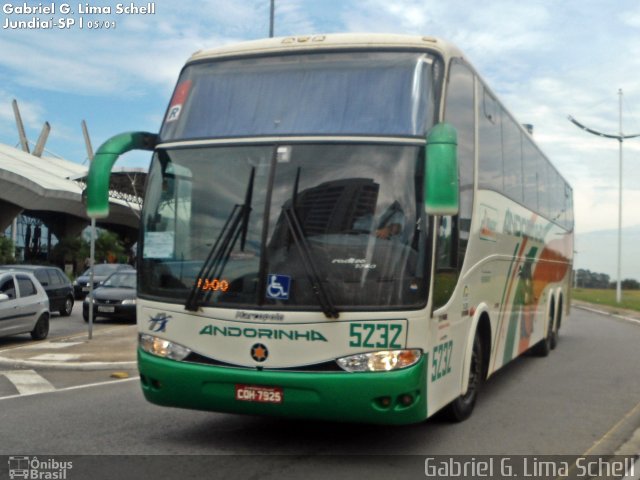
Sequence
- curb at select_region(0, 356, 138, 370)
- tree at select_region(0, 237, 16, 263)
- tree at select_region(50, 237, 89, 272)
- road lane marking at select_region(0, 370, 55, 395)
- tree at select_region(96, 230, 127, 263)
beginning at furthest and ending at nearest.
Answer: tree at select_region(50, 237, 89, 272)
tree at select_region(96, 230, 127, 263)
tree at select_region(0, 237, 16, 263)
curb at select_region(0, 356, 138, 370)
road lane marking at select_region(0, 370, 55, 395)

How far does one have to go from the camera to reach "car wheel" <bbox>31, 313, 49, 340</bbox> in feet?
55.9

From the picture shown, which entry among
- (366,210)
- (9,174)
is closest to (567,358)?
(366,210)

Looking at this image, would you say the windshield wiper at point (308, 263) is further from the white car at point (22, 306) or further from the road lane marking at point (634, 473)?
the white car at point (22, 306)

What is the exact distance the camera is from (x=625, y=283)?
263 feet

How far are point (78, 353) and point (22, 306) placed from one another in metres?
2.71

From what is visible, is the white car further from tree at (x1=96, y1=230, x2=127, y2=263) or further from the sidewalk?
tree at (x1=96, y1=230, x2=127, y2=263)

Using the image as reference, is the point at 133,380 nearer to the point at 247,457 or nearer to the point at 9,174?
the point at 247,457

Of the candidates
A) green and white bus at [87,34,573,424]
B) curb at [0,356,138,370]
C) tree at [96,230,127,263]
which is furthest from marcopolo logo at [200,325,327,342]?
tree at [96,230,127,263]

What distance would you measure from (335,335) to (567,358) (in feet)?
30.8

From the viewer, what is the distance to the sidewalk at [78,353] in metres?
12.7

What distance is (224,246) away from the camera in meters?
6.73

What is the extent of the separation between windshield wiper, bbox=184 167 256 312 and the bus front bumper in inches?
→ 21.5

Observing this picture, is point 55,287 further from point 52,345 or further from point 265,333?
point 265,333

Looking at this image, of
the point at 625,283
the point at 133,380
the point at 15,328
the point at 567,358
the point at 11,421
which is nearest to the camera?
the point at 11,421
